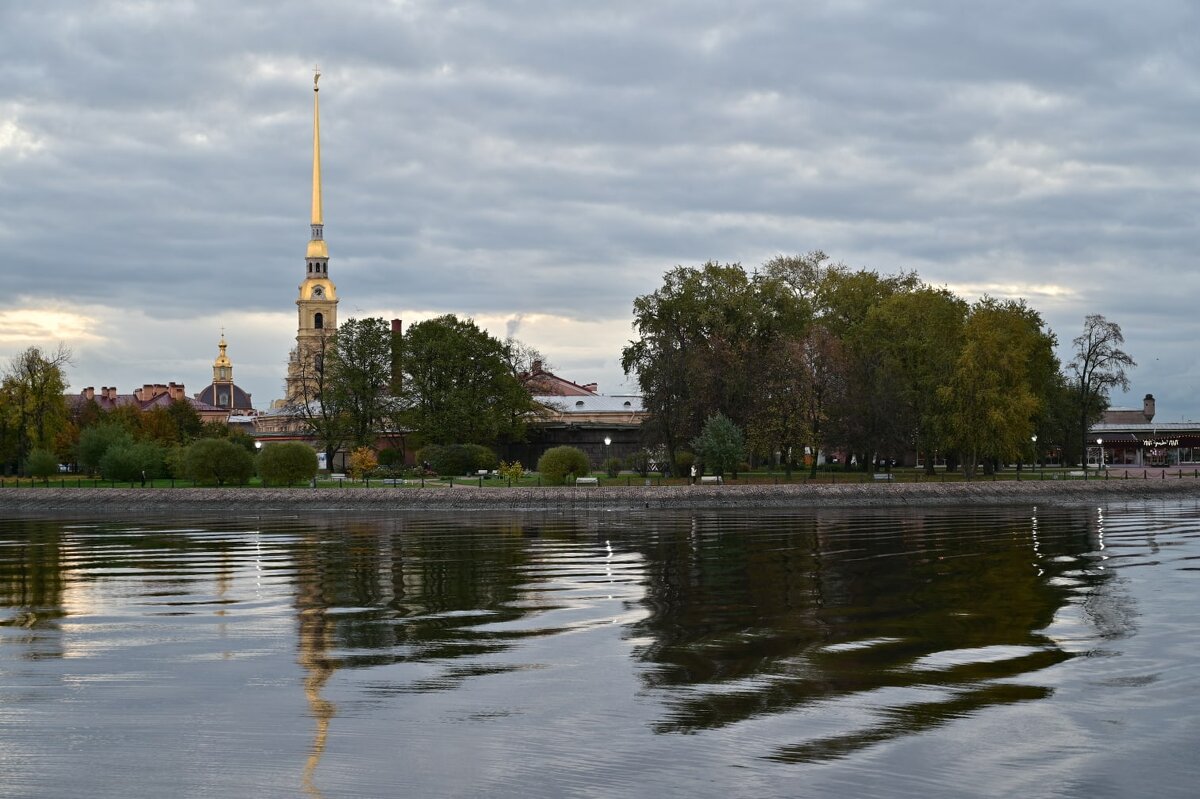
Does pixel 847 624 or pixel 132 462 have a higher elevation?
pixel 132 462

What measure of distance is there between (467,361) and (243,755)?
3007 inches

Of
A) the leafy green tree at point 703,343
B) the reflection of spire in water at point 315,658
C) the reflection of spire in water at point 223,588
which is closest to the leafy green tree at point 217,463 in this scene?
the leafy green tree at point 703,343

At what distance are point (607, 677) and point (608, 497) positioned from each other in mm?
46335

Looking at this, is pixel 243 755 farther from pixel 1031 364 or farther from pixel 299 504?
pixel 1031 364

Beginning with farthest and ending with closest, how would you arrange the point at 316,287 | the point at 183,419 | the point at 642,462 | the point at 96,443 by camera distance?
the point at 316,287 < the point at 183,419 < the point at 96,443 < the point at 642,462

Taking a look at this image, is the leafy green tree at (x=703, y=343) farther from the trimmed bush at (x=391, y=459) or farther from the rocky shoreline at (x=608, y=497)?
the trimmed bush at (x=391, y=459)

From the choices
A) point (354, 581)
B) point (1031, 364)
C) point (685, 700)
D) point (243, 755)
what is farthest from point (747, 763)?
point (1031, 364)

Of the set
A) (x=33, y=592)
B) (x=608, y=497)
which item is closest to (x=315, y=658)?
(x=33, y=592)

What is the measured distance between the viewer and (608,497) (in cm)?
6175

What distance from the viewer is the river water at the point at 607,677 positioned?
36.7ft

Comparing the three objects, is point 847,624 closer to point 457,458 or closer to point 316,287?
point 457,458

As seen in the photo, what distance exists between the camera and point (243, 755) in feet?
38.8

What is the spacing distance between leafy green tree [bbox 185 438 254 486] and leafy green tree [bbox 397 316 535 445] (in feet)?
45.7

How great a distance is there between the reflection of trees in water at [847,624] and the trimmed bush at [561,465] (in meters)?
32.3
